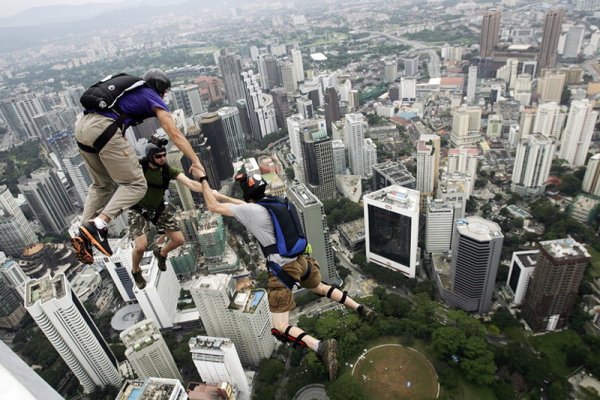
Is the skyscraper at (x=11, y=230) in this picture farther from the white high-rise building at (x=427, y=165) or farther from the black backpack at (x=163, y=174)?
the black backpack at (x=163, y=174)

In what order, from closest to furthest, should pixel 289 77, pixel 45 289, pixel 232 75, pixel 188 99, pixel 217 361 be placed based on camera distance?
pixel 217 361 < pixel 45 289 < pixel 188 99 < pixel 232 75 < pixel 289 77

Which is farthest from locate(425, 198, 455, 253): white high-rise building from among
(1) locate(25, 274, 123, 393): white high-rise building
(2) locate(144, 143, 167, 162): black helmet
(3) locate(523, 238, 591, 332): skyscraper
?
(2) locate(144, 143, 167, 162): black helmet

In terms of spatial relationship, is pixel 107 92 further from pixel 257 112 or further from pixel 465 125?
pixel 257 112

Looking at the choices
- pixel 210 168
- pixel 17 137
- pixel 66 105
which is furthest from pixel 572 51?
pixel 17 137

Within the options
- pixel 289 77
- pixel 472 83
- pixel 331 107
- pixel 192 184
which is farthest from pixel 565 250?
pixel 289 77

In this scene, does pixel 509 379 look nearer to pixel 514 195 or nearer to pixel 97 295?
pixel 514 195

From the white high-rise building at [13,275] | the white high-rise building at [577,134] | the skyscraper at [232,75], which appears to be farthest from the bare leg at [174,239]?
the skyscraper at [232,75]

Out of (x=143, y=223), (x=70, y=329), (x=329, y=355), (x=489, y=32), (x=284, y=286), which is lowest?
(x=70, y=329)
